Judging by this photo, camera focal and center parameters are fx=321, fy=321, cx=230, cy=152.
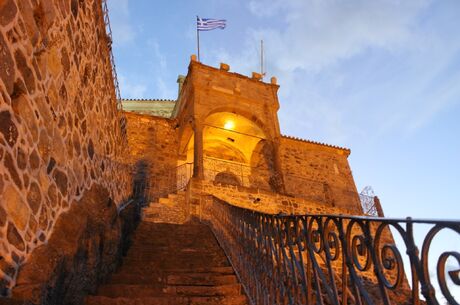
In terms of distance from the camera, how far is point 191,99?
13.5 m

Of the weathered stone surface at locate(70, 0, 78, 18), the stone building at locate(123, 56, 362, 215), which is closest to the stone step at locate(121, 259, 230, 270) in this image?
the weathered stone surface at locate(70, 0, 78, 18)

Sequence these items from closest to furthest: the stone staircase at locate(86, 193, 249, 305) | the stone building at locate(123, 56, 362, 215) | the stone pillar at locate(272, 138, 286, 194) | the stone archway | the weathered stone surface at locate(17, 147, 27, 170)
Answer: the weathered stone surface at locate(17, 147, 27, 170), the stone staircase at locate(86, 193, 249, 305), the stone pillar at locate(272, 138, 286, 194), the stone building at locate(123, 56, 362, 215), the stone archway

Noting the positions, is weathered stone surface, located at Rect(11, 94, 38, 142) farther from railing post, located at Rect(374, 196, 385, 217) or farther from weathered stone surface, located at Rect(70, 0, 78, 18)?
railing post, located at Rect(374, 196, 385, 217)

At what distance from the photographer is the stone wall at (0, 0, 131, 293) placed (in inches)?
85.6

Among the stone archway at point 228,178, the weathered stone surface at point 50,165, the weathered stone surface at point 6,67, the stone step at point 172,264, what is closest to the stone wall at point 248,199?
the stone archway at point 228,178

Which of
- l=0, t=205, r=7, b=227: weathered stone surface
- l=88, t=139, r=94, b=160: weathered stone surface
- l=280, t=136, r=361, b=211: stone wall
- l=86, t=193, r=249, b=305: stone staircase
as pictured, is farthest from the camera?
l=280, t=136, r=361, b=211: stone wall

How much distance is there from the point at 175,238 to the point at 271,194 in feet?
18.5

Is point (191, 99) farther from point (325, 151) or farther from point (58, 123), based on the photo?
point (58, 123)

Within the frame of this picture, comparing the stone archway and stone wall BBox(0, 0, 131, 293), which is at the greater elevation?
the stone archway

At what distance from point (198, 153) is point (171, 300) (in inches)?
346

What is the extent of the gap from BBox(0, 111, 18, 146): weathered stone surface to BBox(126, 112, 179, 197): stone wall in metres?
10.6

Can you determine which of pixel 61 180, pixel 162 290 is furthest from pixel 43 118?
pixel 162 290

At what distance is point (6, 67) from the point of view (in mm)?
2182

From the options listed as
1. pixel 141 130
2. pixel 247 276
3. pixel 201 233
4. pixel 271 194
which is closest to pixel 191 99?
pixel 141 130
